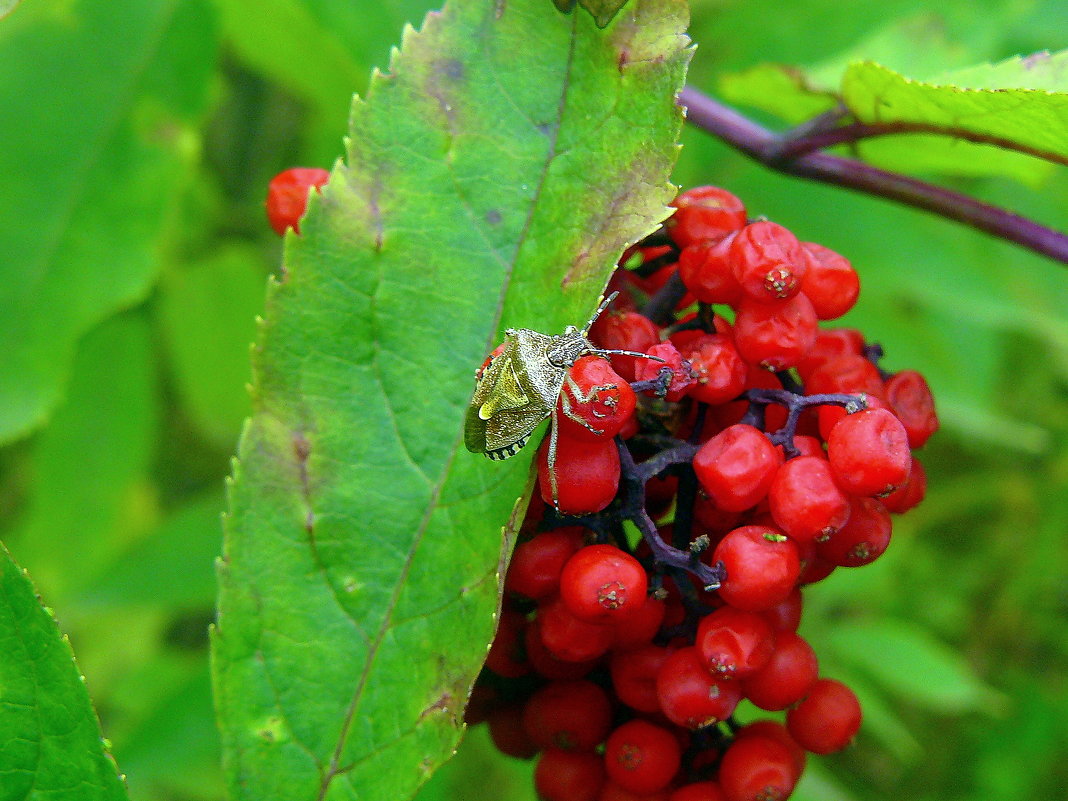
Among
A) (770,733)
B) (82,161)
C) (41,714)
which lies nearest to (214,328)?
(82,161)

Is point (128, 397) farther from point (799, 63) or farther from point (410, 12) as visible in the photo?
point (799, 63)

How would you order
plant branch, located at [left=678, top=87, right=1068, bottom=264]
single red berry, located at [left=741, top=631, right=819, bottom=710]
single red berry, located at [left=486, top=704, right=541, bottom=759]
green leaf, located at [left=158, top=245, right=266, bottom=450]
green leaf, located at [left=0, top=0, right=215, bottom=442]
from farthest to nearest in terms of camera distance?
1. green leaf, located at [left=158, top=245, right=266, bottom=450]
2. green leaf, located at [left=0, top=0, right=215, bottom=442]
3. plant branch, located at [left=678, top=87, right=1068, bottom=264]
4. single red berry, located at [left=486, top=704, right=541, bottom=759]
5. single red berry, located at [left=741, top=631, right=819, bottom=710]

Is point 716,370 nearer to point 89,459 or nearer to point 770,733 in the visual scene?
point 770,733

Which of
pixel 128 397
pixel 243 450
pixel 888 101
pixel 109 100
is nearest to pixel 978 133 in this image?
pixel 888 101

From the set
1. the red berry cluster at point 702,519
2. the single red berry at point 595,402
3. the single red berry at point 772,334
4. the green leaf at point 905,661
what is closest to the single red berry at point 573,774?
the red berry cluster at point 702,519

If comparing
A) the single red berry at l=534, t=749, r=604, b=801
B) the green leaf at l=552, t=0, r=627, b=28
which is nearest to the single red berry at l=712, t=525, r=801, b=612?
the single red berry at l=534, t=749, r=604, b=801

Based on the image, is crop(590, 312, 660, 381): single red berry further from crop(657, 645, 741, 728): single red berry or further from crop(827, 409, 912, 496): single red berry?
crop(657, 645, 741, 728): single red berry

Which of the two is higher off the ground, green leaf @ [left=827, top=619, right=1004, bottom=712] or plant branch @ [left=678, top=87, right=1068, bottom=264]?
plant branch @ [left=678, top=87, right=1068, bottom=264]
